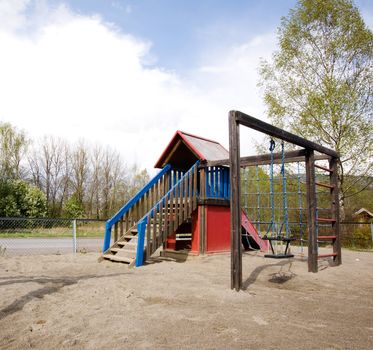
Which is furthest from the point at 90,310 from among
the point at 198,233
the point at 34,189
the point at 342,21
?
the point at 34,189

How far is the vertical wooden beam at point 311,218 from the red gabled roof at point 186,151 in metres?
3.20

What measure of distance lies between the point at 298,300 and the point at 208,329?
217cm

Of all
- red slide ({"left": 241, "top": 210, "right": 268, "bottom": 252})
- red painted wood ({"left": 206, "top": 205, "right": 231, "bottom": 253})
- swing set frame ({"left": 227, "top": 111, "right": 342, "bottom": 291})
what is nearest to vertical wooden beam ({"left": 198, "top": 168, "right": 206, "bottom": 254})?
red painted wood ({"left": 206, "top": 205, "right": 231, "bottom": 253})

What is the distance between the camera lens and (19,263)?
8.84 m

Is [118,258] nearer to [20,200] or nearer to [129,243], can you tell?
[129,243]

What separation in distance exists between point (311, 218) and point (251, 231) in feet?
13.8

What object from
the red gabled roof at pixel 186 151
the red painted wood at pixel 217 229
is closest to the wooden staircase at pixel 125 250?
the red painted wood at pixel 217 229

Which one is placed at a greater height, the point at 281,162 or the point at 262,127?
the point at 262,127

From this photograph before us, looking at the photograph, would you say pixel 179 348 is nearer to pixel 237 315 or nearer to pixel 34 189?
pixel 237 315

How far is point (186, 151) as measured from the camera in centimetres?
1170

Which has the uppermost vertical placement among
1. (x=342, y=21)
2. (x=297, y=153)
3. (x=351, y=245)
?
(x=342, y=21)

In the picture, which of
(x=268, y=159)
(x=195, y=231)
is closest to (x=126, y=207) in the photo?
(x=195, y=231)

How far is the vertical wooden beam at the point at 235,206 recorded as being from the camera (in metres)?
5.92

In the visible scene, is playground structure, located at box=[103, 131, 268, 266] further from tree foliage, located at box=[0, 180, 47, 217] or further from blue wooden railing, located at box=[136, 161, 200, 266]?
tree foliage, located at box=[0, 180, 47, 217]
